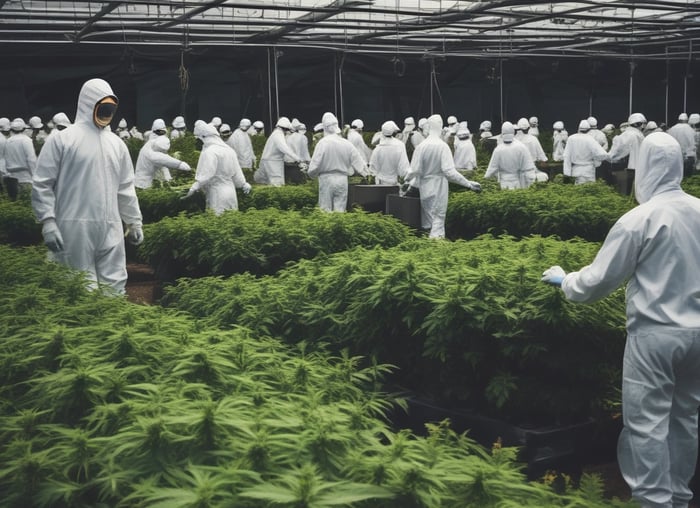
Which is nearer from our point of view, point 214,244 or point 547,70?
point 214,244

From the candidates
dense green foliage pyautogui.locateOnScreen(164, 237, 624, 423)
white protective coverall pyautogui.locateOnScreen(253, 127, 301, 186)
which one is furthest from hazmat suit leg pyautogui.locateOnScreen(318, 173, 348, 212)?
dense green foliage pyautogui.locateOnScreen(164, 237, 624, 423)

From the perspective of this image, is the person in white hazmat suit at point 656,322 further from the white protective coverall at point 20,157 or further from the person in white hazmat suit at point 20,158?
the white protective coverall at point 20,157

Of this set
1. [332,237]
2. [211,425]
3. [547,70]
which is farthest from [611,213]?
[547,70]

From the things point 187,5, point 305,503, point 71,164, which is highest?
point 187,5

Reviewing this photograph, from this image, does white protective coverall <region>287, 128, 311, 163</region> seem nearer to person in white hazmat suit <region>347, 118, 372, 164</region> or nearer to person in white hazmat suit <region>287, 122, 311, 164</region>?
person in white hazmat suit <region>287, 122, 311, 164</region>

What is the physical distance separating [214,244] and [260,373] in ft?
15.3

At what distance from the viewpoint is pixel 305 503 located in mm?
2164

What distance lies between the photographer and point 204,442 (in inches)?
102

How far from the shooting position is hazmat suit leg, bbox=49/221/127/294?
6.79m

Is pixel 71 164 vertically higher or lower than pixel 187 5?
lower

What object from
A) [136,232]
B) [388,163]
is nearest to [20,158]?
[388,163]

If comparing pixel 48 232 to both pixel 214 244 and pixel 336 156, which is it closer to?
pixel 214 244

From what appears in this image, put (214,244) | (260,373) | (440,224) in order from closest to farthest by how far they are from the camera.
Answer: (260,373) → (214,244) → (440,224)

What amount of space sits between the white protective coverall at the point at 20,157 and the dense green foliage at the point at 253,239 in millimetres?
9876
